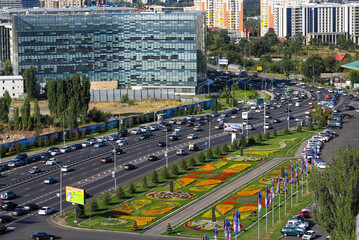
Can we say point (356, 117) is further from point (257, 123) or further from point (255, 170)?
point (255, 170)

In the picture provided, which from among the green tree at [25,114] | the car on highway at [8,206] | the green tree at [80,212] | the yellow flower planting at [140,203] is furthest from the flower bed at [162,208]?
the green tree at [25,114]

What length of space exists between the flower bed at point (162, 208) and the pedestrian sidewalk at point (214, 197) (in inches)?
87.8

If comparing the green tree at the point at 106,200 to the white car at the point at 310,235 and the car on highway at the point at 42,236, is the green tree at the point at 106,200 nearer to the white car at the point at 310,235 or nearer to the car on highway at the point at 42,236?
the car on highway at the point at 42,236

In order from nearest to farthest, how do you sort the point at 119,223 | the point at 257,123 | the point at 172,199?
the point at 119,223, the point at 172,199, the point at 257,123

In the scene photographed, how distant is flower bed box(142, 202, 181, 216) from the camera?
10250cm

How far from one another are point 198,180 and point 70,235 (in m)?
33.8

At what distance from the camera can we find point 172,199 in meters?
110

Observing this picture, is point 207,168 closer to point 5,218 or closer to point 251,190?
point 251,190

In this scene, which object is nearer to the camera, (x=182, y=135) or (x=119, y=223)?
(x=119, y=223)

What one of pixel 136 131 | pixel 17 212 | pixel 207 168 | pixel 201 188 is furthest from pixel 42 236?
pixel 136 131

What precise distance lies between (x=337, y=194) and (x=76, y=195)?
39.7 metres

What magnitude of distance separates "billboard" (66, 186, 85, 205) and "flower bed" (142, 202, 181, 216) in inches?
371

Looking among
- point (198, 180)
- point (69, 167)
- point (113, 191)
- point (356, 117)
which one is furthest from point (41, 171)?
point (356, 117)

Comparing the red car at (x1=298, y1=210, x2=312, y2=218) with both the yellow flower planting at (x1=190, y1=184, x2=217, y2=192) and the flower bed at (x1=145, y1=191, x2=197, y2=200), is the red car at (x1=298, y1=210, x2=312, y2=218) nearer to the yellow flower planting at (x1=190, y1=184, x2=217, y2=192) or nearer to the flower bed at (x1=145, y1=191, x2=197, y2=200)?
the flower bed at (x1=145, y1=191, x2=197, y2=200)
